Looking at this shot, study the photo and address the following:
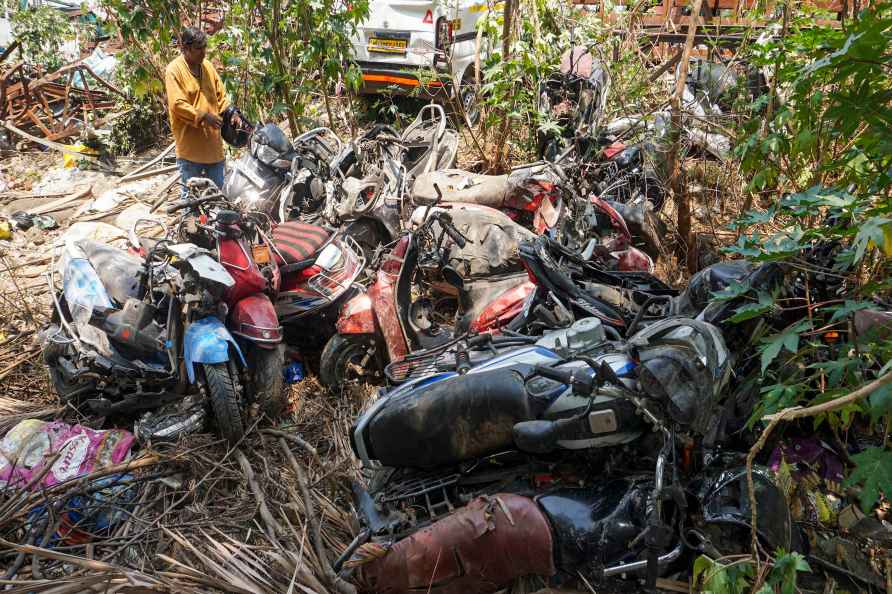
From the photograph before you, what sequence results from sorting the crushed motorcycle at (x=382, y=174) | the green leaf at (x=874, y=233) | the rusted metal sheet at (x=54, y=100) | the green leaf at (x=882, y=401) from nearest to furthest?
the green leaf at (x=874, y=233) → the green leaf at (x=882, y=401) → the crushed motorcycle at (x=382, y=174) → the rusted metal sheet at (x=54, y=100)

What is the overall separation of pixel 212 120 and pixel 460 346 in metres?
3.56

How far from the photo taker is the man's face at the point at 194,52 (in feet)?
17.8

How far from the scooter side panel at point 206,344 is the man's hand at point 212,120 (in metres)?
2.56

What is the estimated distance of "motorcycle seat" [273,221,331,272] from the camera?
4.42 m

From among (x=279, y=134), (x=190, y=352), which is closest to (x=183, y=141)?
(x=279, y=134)

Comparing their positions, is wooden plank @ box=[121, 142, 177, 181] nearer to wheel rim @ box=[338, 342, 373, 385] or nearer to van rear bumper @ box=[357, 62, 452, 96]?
van rear bumper @ box=[357, 62, 452, 96]

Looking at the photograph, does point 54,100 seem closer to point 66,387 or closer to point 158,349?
point 66,387

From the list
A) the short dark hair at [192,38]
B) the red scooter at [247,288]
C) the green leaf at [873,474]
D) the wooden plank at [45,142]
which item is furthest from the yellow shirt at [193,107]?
the green leaf at [873,474]

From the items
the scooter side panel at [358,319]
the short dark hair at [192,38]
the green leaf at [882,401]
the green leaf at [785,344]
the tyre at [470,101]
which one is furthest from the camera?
the tyre at [470,101]

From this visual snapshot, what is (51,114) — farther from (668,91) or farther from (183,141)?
(668,91)

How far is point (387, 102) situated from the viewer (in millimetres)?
8570

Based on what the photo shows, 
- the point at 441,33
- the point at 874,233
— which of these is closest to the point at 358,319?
the point at 874,233

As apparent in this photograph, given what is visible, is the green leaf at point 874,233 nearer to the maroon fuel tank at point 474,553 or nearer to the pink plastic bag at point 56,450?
the maroon fuel tank at point 474,553

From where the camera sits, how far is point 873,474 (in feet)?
6.35
